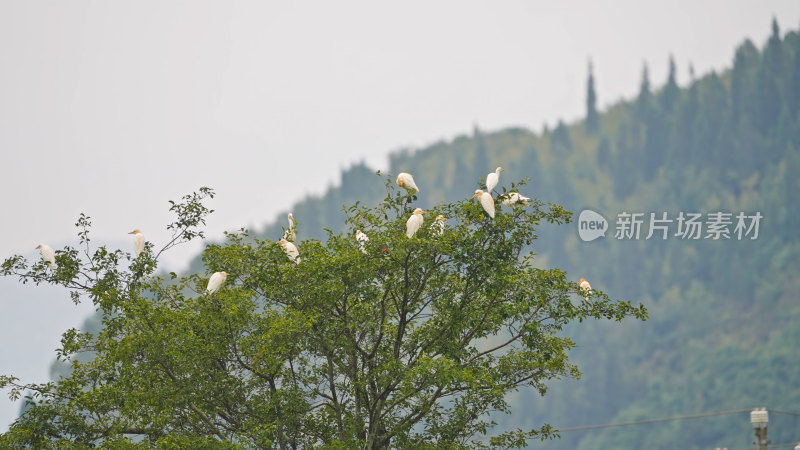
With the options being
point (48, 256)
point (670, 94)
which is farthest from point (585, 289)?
point (670, 94)

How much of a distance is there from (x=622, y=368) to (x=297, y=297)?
139 m

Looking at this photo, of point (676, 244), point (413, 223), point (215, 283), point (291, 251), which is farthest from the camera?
point (676, 244)

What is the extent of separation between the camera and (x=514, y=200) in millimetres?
13523

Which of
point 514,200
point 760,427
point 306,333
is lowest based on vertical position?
point 760,427

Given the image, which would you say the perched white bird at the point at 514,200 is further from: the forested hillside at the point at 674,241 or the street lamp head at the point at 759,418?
the forested hillside at the point at 674,241

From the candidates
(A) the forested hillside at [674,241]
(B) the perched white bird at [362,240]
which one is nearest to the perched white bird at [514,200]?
(B) the perched white bird at [362,240]

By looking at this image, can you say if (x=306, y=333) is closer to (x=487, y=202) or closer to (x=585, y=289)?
(x=487, y=202)

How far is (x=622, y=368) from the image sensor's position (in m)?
148

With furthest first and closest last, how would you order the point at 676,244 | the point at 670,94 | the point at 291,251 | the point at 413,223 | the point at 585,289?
1. the point at 670,94
2. the point at 676,244
3. the point at 291,251
4. the point at 585,289
5. the point at 413,223

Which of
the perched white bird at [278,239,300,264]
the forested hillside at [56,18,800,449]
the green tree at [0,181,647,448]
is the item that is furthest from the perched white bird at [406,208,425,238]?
the forested hillside at [56,18,800,449]

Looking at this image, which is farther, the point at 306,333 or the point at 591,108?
the point at 591,108

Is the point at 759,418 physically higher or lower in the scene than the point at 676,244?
lower

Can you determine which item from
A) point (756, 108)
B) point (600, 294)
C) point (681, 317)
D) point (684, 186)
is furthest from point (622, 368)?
point (600, 294)

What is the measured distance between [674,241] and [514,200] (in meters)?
154
